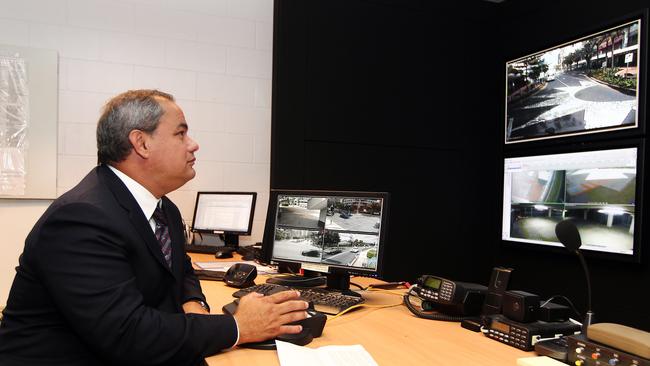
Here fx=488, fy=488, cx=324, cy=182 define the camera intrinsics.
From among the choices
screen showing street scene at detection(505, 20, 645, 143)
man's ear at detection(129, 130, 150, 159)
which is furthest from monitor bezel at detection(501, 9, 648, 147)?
man's ear at detection(129, 130, 150, 159)

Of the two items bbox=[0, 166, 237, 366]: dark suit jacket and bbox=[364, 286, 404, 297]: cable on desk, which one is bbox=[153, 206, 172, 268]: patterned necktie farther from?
bbox=[364, 286, 404, 297]: cable on desk

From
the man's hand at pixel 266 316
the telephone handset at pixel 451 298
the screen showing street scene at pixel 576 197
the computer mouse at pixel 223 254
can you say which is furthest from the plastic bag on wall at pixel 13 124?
the screen showing street scene at pixel 576 197

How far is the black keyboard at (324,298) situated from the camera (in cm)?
174

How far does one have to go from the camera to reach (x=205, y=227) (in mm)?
3271

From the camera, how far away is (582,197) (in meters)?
3.10

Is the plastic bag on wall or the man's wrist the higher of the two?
the plastic bag on wall

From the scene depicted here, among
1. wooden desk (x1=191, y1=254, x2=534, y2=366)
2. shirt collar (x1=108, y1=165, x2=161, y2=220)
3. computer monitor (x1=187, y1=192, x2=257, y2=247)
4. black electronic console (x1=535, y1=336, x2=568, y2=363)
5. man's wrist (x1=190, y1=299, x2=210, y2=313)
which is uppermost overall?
shirt collar (x1=108, y1=165, x2=161, y2=220)

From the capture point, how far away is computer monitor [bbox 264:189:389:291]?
6.20 ft

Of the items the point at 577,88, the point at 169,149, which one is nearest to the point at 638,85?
the point at 577,88

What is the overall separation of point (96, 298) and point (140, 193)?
16.9 inches

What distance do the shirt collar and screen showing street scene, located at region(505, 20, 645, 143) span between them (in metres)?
2.73

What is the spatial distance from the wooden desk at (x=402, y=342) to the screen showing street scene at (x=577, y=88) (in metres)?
2.08

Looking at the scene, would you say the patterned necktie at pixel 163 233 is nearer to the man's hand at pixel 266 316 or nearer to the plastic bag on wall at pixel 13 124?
the man's hand at pixel 266 316

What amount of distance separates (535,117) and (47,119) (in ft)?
10.8
